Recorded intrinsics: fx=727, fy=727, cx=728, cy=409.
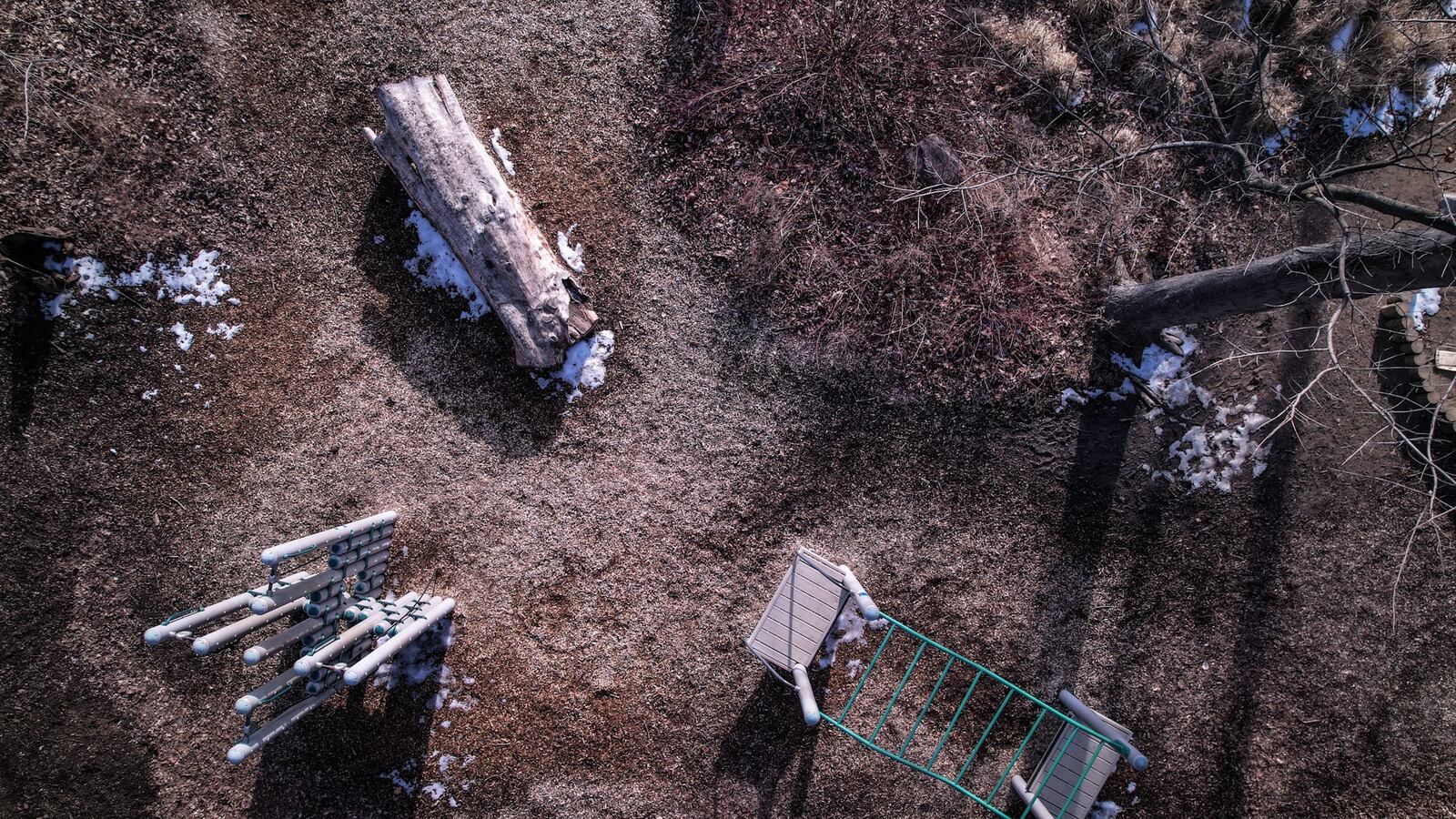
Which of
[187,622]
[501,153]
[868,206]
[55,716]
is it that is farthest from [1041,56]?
[55,716]

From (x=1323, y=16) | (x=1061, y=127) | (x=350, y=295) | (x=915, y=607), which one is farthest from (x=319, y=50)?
(x=1323, y=16)

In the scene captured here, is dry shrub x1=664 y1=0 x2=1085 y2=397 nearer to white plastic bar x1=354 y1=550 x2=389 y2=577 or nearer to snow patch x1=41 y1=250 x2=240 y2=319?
white plastic bar x1=354 y1=550 x2=389 y2=577

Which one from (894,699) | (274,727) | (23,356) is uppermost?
(23,356)

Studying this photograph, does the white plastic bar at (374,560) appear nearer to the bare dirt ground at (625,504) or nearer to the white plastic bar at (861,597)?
the bare dirt ground at (625,504)

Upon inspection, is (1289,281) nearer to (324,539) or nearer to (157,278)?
(324,539)

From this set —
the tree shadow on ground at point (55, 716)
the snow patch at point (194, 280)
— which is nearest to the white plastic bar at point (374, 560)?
the tree shadow on ground at point (55, 716)

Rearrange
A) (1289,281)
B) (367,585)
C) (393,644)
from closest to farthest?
(1289,281) < (393,644) < (367,585)

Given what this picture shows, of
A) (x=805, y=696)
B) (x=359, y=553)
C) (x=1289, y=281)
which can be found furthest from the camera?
(x=359, y=553)
